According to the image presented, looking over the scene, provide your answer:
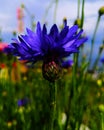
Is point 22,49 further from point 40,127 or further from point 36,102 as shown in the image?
point 36,102

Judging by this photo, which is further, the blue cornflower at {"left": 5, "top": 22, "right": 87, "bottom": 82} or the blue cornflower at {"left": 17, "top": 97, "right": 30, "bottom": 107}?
the blue cornflower at {"left": 17, "top": 97, "right": 30, "bottom": 107}

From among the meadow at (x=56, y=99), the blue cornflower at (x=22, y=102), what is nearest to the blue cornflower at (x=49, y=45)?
the meadow at (x=56, y=99)

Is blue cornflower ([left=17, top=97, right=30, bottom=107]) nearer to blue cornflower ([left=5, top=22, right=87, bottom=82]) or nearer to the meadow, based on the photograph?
the meadow

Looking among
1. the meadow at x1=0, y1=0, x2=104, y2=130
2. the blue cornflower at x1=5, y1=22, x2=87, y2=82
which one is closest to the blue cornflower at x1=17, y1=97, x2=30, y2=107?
the meadow at x1=0, y1=0, x2=104, y2=130

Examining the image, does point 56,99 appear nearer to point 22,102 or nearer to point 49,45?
point 49,45

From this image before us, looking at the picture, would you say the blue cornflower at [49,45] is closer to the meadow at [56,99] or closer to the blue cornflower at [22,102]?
the meadow at [56,99]

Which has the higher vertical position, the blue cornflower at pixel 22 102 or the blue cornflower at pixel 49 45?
the blue cornflower at pixel 49 45

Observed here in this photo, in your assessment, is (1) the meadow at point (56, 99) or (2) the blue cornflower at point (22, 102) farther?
(2) the blue cornflower at point (22, 102)

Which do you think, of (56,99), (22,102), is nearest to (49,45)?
(56,99)

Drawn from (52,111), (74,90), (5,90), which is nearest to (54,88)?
(52,111)
